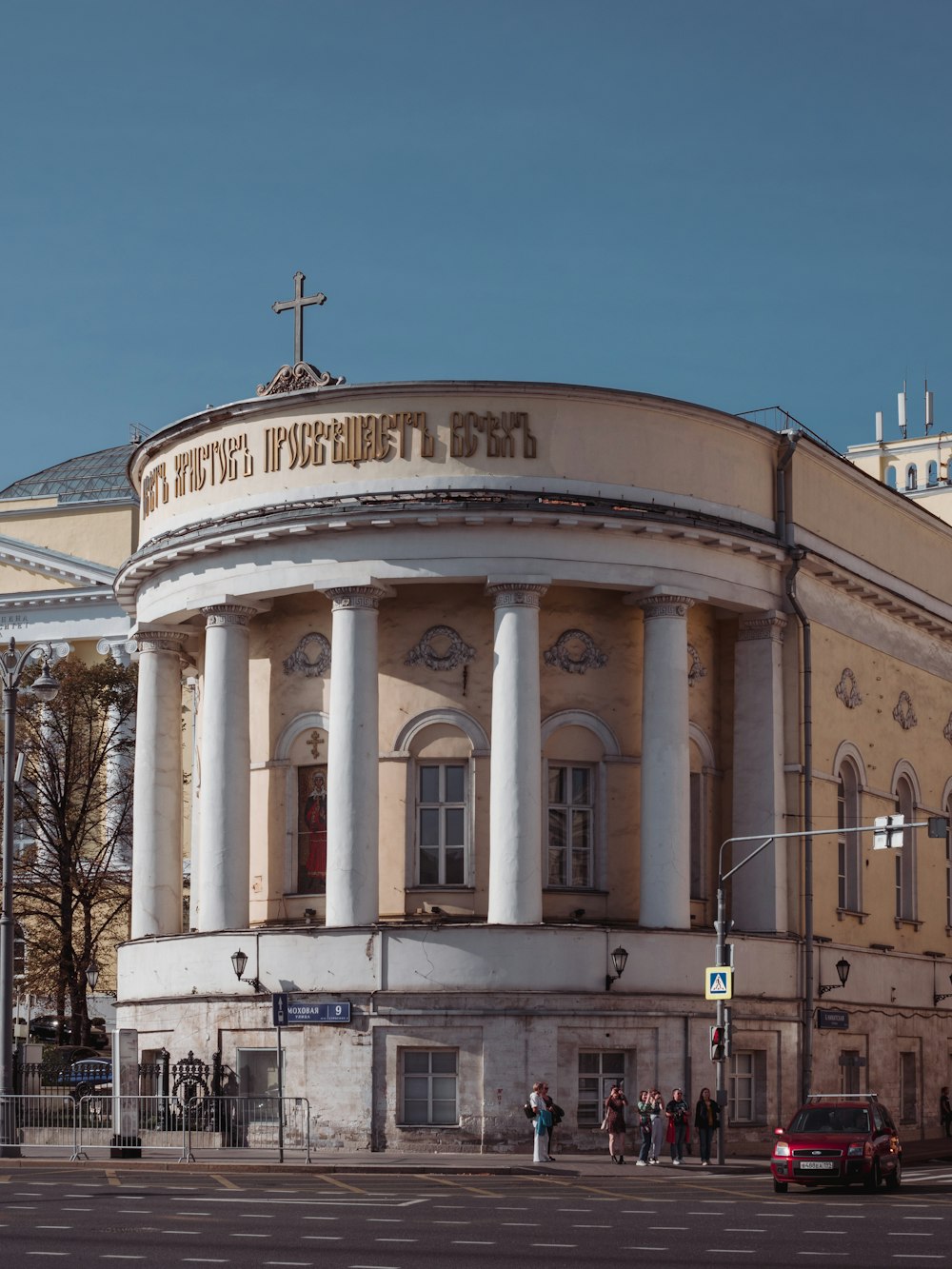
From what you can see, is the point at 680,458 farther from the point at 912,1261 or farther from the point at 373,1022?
the point at 912,1261

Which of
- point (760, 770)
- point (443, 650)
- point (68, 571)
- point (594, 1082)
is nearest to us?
point (594, 1082)

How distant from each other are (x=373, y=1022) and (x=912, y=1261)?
65.8ft

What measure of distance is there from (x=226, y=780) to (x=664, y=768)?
339 inches

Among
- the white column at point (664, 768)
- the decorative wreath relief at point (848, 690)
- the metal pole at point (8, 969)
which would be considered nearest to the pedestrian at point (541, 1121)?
the white column at point (664, 768)

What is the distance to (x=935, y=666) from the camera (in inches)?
2089

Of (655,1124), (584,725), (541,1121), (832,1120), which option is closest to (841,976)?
(584,725)

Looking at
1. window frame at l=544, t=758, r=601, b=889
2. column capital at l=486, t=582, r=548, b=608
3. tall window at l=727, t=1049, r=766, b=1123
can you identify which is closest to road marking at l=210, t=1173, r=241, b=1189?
window frame at l=544, t=758, r=601, b=889

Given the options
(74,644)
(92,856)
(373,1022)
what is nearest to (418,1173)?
(373,1022)

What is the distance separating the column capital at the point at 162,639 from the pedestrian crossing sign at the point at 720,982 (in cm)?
1402

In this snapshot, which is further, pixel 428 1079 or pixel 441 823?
pixel 441 823

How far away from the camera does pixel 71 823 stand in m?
60.3

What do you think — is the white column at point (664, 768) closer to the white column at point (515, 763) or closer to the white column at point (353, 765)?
the white column at point (515, 763)

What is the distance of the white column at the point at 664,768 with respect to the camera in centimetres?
4025

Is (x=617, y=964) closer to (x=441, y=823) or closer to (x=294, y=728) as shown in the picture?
(x=441, y=823)
